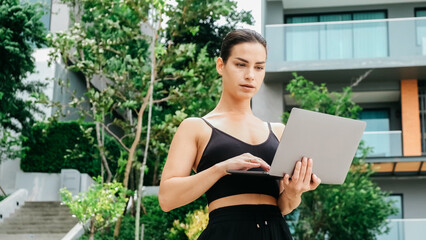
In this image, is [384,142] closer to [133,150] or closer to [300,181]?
[133,150]

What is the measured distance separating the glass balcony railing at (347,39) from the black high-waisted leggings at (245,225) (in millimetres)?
15894

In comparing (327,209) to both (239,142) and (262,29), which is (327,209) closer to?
(262,29)

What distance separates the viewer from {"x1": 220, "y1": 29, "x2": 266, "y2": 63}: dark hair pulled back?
247cm

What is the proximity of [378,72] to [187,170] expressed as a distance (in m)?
16.7

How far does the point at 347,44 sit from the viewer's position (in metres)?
18.1

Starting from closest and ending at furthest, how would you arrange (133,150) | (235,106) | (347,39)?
(235,106), (133,150), (347,39)

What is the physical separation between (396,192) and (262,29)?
610 cm

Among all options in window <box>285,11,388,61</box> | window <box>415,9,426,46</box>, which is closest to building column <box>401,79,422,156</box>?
window <box>415,9,426,46</box>

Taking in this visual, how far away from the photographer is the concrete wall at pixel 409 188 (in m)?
18.8

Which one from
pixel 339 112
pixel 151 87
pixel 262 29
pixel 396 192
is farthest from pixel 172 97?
pixel 396 192

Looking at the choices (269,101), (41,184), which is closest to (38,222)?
(41,184)

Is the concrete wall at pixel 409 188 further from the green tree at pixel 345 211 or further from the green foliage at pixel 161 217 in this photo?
the green foliage at pixel 161 217

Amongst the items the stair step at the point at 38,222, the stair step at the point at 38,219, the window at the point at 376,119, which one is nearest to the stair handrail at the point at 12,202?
the stair step at the point at 38,222

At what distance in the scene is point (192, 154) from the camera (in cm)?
242
